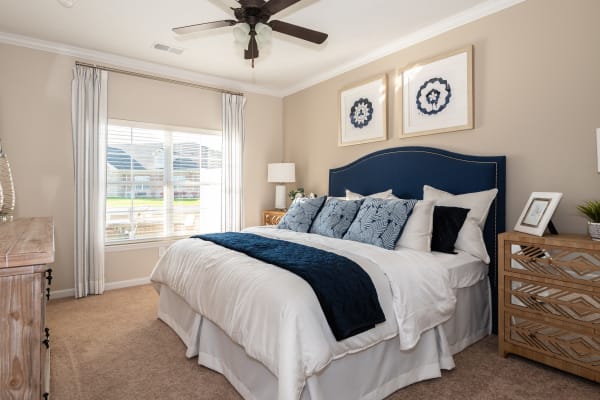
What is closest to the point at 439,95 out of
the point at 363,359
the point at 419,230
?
the point at 419,230

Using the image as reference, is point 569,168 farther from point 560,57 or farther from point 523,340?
point 523,340

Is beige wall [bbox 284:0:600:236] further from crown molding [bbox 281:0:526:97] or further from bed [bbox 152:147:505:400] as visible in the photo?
bed [bbox 152:147:505:400]

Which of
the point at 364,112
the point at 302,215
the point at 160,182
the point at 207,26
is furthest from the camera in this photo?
the point at 160,182

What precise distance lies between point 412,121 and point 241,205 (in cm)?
261

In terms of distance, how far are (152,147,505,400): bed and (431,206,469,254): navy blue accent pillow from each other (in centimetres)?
9

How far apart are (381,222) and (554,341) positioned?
131cm

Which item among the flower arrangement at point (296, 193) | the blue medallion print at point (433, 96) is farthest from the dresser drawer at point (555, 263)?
the flower arrangement at point (296, 193)

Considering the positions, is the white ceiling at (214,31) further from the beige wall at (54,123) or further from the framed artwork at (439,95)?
the framed artwork at (439,95)

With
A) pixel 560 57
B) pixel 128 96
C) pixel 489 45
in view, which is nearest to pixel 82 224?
pixel 128 96

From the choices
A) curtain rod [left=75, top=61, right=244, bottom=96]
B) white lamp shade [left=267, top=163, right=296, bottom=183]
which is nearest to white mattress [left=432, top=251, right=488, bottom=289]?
white lamp shade [left=267, top=163, right=296, bottom=183]

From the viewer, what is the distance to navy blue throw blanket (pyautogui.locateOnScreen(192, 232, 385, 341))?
5.70 ft

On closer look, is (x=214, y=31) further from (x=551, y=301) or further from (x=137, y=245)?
(x=551, y=301)

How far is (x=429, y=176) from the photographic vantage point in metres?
3.36

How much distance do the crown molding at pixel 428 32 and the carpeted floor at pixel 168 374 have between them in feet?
8.88
